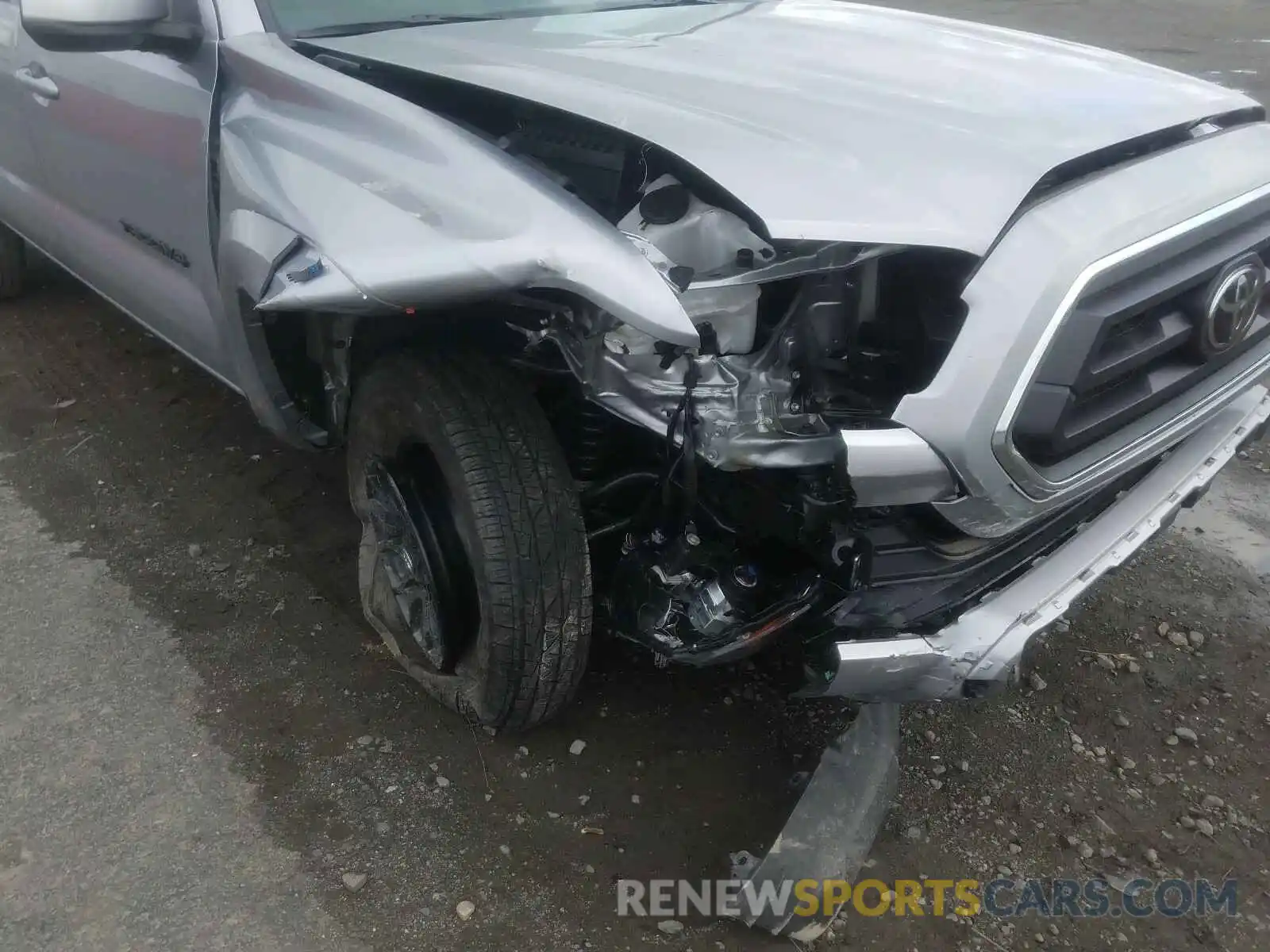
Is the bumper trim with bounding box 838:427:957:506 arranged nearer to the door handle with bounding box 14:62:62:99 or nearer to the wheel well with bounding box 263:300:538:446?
the wheel well with bounding box 263:300:538:446

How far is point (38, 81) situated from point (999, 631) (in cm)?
310

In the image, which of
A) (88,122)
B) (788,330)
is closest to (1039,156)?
(788,330)

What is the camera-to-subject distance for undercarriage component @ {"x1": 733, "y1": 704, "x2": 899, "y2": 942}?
1.88 meters

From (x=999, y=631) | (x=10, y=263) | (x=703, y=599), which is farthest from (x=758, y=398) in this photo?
(x=10, y=263)

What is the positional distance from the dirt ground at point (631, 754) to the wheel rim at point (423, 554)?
0.96 feet

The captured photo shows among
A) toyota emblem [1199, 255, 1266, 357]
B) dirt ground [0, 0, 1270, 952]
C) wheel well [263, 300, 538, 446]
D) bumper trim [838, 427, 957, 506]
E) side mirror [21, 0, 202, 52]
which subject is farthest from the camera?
side mirror [21, 0, 202, 52]

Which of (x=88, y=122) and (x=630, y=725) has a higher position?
(x=88, y=122)

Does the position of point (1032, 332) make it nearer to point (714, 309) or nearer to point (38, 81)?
point (714, 309)

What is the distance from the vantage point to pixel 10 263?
14.4 feet

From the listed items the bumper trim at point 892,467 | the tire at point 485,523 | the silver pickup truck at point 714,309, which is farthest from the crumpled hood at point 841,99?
the tire at point 485,523

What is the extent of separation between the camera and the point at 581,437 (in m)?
2.21

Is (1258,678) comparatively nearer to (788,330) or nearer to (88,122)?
(788,330)

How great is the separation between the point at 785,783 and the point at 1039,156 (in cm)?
137

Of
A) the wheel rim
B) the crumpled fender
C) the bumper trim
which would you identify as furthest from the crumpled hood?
the wheel rim
